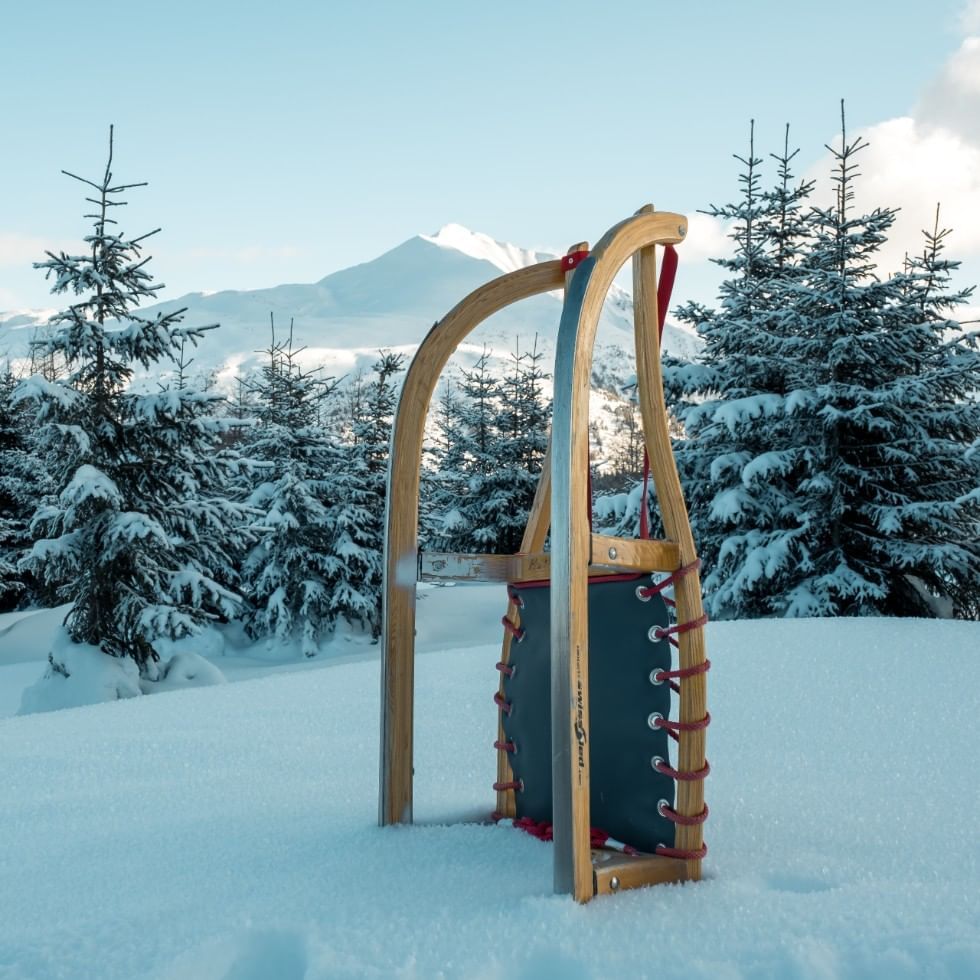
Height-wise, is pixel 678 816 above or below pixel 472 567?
below

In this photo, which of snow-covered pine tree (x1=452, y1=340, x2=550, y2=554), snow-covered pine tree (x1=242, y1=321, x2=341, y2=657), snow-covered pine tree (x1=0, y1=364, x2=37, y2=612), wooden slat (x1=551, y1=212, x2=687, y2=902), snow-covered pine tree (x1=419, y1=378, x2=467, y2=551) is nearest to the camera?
wooden slat (x1=551, y1=212, x2=687, y2=902)

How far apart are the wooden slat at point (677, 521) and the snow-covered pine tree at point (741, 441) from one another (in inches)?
319

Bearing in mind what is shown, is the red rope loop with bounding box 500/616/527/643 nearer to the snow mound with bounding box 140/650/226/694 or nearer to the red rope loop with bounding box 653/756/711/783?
the red rope loop with bounding box 653/756/711/783

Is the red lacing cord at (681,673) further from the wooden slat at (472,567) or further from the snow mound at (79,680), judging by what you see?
the snow mound at (79,680)

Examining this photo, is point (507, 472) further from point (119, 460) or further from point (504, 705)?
point (504, 705)

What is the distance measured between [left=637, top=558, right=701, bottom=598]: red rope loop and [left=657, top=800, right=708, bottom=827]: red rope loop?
0.41m

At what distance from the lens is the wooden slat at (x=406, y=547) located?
2.23 m

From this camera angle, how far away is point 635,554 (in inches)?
71.8

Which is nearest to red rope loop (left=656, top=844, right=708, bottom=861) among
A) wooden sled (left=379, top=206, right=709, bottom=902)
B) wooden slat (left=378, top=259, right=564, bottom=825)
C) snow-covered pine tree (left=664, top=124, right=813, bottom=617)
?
A: wooden sled (left=379, top=206, right=709, bottom=902)

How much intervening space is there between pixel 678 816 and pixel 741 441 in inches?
383

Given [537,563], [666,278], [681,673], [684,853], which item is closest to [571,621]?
[681,673]

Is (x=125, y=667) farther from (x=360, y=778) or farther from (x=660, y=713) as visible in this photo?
(x=660, y=713)

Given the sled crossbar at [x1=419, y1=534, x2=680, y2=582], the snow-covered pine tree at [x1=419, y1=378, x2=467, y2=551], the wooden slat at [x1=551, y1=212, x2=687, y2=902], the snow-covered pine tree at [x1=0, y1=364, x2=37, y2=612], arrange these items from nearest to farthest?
the wooden slat at [x1=551, y1=212, x2=687, y2=902]
the sled crossbar at [x1=419, y1=534, x2=680, y2=582]
the snow-covered pine tree at [x1=419, y1=378, x2=467, y2=551]
the snow-covered pine tree at [x1=0, y1=364, x2=37, y2=612]

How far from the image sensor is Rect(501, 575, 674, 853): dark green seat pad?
6.25 ft
